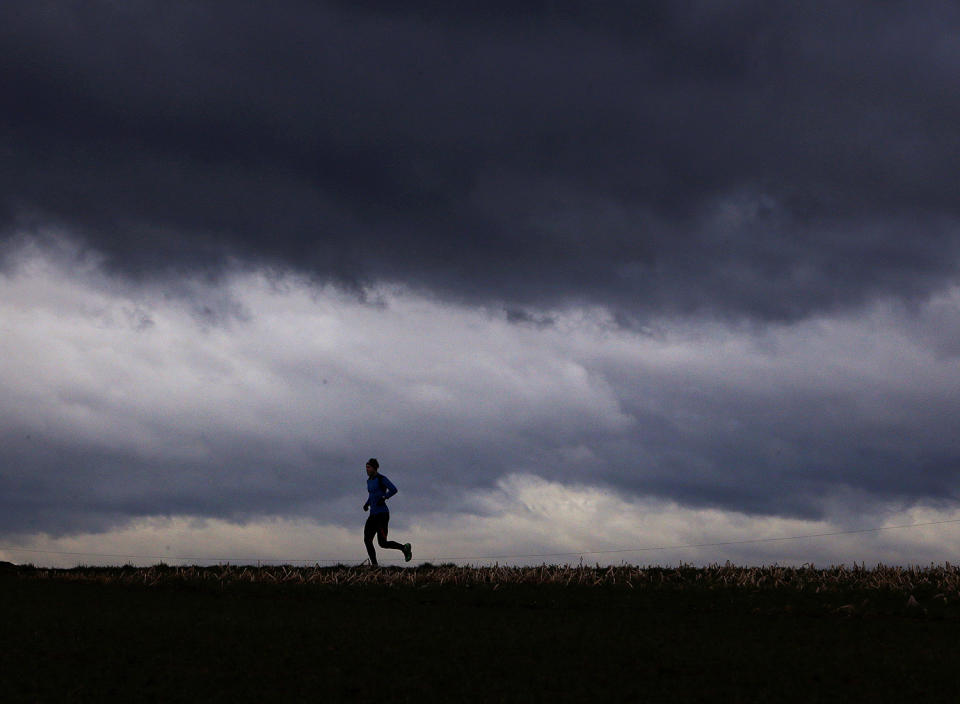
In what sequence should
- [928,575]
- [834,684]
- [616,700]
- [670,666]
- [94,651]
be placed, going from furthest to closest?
1. [928,575]
2. [94,651]
3. [670,666]
4. [834,684]
5. [616,700]

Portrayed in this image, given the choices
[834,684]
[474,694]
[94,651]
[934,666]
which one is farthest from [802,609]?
[94,651]

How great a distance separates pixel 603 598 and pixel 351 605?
13.5 ft

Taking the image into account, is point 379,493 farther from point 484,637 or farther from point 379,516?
point 484,637

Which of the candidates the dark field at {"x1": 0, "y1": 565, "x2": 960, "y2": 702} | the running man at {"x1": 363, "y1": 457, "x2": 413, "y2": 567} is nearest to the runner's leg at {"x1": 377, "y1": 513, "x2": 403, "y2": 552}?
the running man at {"x1": 363, "y1": 457, "x2": 413, "y2": 567}

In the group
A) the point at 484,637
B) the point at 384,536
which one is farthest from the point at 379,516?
the point at 484,637

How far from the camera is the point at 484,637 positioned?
11.1 m

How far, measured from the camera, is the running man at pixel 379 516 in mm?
22188

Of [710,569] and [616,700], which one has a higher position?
[710,569]

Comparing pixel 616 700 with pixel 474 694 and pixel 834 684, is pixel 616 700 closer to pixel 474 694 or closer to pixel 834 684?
pixel 474 694

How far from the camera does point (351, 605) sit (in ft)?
47.9

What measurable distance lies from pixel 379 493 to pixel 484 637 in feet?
37.4

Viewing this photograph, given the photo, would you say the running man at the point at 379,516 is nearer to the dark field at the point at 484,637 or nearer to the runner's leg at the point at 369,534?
the runner's leg at the point at 369,534

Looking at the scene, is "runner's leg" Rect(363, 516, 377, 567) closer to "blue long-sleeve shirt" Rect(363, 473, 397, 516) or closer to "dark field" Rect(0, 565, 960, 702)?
"blue long-sleeve shirt" Rect(363, 473, 397, 516)

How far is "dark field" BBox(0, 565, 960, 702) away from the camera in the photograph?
8.53 m
